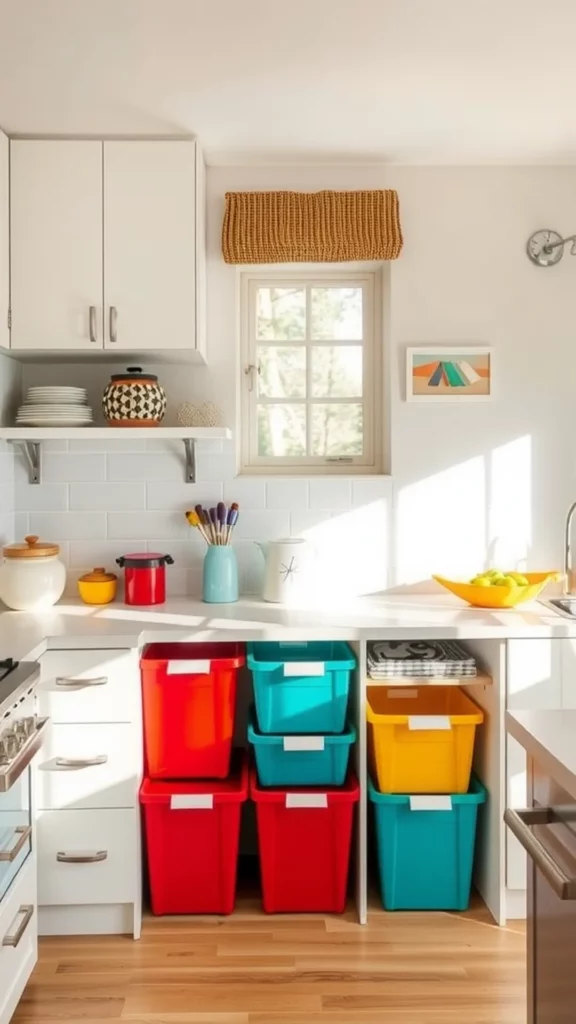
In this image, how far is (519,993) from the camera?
2316mm

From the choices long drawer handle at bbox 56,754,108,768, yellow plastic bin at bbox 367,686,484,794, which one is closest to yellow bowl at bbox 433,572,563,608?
yellow plastic bin at bbox 367,686,484,794

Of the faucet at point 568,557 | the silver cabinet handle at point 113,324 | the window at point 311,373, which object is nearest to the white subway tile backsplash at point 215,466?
the window at point 311,373

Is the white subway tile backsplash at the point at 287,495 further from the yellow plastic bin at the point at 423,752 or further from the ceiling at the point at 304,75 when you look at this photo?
the ceiling at the point at 304,75

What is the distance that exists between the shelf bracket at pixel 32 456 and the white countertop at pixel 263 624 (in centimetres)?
55

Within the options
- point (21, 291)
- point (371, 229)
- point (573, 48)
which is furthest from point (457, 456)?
point (21, 291)

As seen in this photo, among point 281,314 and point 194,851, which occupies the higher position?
point 281,314

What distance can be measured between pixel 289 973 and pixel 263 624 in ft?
3.18

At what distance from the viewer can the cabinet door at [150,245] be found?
9.37 feet

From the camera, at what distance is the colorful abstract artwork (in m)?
3.21

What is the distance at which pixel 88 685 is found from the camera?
8.32 feet

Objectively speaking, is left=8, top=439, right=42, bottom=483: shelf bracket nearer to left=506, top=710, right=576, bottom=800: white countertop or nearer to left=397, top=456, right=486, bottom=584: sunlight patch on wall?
left=397, top=456, right=486, bottom=584: sunlight patch on wall

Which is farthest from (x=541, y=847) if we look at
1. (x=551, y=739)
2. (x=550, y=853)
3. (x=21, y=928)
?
(x=21, y=928)

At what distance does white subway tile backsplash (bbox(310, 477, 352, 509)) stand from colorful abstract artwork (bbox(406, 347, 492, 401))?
405 millimetres

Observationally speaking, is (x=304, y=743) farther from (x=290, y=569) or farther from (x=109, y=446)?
(x=109, y=446)
